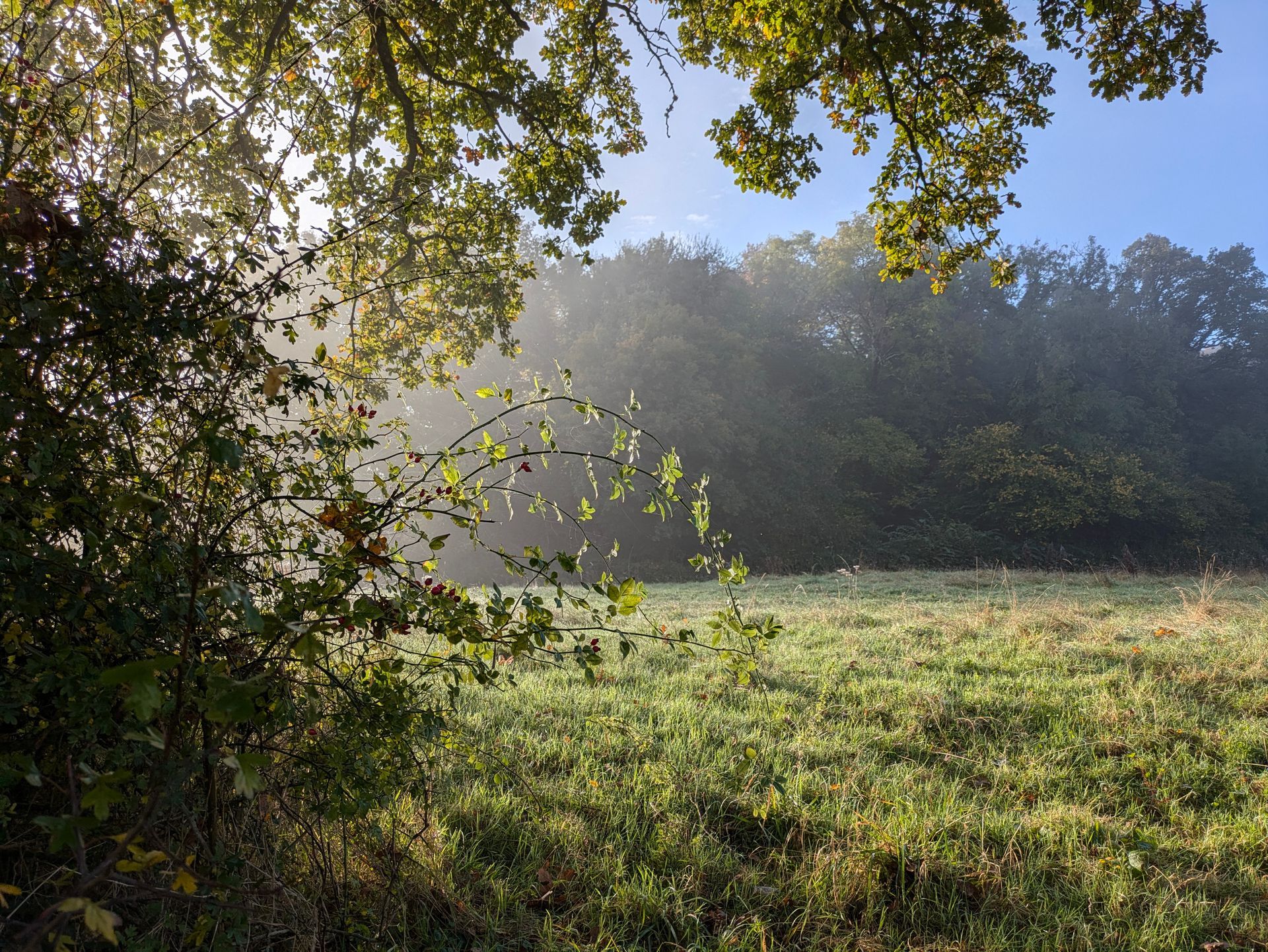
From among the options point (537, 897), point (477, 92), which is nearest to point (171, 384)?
point (537, 897)

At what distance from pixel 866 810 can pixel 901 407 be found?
29803mm

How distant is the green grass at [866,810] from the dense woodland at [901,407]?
17137 mm

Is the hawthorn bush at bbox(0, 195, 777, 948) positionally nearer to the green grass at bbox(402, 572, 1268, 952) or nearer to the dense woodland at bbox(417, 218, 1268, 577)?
the green grass at bbox(402, 572, 1268, 952)

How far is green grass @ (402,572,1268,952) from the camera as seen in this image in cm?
219

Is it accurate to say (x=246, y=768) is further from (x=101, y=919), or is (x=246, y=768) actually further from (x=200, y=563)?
(x=200, y=563)

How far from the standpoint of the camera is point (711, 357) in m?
24.5

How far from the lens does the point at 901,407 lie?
29688 millimetres

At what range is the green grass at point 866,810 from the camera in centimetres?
219

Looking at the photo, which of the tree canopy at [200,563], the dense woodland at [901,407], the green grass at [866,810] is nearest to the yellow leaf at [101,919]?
the tree canopy at [200,563]

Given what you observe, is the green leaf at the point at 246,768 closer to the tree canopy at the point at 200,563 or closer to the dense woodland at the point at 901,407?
the tree canopy at the point at 200,563

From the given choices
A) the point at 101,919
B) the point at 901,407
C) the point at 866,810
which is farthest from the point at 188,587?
the point at 901,407

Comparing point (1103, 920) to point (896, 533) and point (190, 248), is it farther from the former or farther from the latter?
point (896, 533)

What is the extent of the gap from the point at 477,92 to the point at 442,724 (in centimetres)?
585

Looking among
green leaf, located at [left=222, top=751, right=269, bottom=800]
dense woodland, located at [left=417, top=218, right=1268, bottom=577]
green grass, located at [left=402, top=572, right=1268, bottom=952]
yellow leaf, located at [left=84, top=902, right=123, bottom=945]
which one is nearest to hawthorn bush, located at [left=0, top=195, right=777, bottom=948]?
green leaf, located at [left=222, top=751, right=269, bottom=800]
